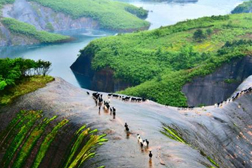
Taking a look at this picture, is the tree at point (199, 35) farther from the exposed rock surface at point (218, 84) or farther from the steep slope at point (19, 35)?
the steep slope at point (19, 35)

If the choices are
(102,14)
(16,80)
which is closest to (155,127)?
(16,80)

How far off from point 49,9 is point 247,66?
12642cm

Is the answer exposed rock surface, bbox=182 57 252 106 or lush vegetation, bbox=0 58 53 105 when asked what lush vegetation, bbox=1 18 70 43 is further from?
lush vegetation, bbox=0 58 53 105

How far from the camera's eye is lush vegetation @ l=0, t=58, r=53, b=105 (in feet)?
123

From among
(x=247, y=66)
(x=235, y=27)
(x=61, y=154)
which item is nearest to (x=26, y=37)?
(x=235, y=27)

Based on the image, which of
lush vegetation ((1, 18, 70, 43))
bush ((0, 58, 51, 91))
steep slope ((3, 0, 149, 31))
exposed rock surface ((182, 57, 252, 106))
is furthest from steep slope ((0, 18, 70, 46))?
bush ((0, 58, 51, 91))

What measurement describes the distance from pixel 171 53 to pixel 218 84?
20.0 metres

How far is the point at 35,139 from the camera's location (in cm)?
Result: 3144

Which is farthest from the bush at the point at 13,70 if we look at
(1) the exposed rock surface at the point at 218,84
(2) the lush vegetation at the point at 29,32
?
(2) the lush vegetation at the point at 29,32

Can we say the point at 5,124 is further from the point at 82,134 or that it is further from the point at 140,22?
the point at 140,22

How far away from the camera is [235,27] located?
111188mm

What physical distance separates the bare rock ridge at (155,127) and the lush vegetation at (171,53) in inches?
966

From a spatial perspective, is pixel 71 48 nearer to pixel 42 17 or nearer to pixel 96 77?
pixel 96 77

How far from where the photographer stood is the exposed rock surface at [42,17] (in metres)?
177
